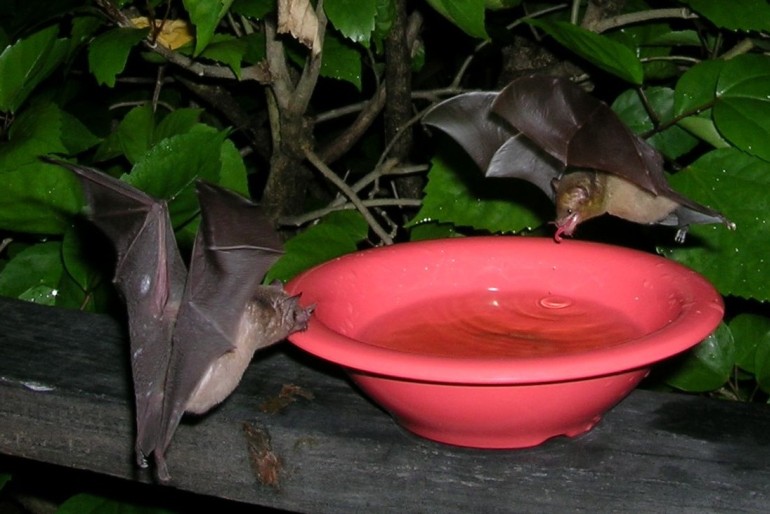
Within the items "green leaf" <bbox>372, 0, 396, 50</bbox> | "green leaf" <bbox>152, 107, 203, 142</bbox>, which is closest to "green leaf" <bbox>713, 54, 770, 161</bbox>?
"green leaf" <bbox>372, 0, 396, 50</bbox>

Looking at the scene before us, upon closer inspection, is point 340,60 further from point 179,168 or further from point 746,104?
point 746,104

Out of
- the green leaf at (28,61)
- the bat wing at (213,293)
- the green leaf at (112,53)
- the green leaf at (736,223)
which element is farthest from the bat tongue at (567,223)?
the green leaf at (28,61)

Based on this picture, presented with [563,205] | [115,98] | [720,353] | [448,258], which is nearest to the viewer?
[448,258]

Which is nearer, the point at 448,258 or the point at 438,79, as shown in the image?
the point at 448,258

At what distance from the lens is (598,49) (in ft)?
6.13

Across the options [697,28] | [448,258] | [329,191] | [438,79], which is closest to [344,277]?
[448,258]

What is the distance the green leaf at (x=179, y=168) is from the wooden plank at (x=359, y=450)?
1.57 ft

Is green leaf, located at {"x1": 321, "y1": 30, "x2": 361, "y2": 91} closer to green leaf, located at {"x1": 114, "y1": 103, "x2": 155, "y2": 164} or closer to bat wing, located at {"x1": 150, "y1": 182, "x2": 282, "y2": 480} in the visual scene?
green leaf, located at {"x1": 114, "y1": 103, "x2": 155, "y2": 164}

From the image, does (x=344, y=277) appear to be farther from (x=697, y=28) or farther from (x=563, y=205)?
(x=697, y=28)

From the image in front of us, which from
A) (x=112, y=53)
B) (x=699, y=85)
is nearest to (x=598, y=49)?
(x=699, y=85)

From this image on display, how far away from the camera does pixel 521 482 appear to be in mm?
1179

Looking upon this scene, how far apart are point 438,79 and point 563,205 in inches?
75.6

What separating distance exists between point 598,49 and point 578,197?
0.33 meters

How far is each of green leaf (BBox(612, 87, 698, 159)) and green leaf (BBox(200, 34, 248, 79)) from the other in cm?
79
